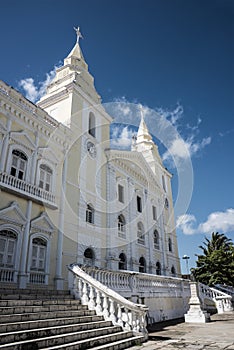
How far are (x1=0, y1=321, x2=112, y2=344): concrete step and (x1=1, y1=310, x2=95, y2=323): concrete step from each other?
1.89 ft

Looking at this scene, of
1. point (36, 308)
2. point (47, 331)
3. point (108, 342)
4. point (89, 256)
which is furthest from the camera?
point (89, 256)

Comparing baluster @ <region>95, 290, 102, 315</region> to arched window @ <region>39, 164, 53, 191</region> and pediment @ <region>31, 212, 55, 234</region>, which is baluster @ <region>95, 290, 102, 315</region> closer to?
pediment @ <region>31, 212, 55, 234</region>

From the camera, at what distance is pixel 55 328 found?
6328 mm

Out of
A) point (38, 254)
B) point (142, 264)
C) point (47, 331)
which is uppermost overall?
point (142, 264)

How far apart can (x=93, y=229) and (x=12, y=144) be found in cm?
715

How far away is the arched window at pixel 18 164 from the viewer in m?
13.2

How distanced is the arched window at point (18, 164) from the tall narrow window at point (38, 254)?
323 centimetres

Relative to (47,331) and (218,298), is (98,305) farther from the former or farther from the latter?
(218,298)

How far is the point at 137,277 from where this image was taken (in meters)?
12.8

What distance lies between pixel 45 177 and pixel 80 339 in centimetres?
966

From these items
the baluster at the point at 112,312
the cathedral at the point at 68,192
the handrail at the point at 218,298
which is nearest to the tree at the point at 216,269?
the cathedral at the point at 68,192

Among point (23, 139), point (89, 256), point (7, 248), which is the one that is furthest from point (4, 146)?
point (89, 256)

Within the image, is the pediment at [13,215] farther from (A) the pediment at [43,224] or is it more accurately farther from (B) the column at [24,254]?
(A) the pediment at [43,224]

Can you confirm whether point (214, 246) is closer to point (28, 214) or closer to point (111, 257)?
point (111, 257)
